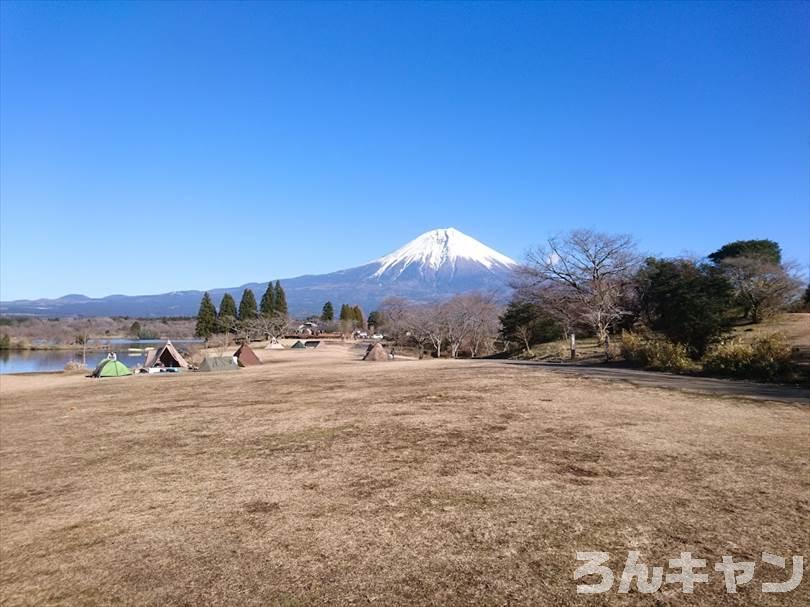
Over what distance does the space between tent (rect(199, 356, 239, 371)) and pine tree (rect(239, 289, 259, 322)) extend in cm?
4479

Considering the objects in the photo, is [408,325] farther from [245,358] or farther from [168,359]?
[168,359]

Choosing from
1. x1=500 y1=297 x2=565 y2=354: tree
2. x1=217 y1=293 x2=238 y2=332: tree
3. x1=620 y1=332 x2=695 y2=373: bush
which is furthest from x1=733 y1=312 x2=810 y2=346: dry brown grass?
x1=217 y1=293 x2=238 y2=332: tree

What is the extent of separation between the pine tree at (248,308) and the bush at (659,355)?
58499 millimetres

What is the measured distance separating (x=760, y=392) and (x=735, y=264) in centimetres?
2149

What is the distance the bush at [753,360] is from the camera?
11.5 meters

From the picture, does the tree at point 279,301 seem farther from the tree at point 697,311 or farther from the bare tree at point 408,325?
the tree at point 697,311

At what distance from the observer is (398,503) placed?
4.06 meters

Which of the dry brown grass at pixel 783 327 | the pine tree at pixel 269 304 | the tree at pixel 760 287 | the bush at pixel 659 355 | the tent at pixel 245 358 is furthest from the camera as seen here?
the pine tree at pixel 269 304

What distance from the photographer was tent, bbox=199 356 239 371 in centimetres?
2405

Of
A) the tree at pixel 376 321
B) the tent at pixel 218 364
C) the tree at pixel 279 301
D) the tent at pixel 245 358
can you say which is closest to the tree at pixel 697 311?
the tent at pixel 218 364

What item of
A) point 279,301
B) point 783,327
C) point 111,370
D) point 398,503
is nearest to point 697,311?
point 783,327

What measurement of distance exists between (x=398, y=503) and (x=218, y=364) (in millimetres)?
22219

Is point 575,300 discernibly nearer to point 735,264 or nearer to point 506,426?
point 735,264

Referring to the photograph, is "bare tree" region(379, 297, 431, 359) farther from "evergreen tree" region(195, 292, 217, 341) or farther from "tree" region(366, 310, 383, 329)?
"evergreen tree" region(195, 292, 217, 341)
